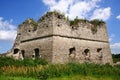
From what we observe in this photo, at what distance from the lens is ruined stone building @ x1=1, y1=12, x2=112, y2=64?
74.1 feet

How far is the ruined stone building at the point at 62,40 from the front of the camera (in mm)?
22594

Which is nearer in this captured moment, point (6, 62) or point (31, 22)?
point (6, 62)

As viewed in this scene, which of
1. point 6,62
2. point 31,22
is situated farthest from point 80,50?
point 6,62

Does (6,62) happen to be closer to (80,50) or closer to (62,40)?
(62,40)

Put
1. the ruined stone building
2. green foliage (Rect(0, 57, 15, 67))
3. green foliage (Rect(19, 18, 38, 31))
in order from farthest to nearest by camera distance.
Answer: green foliage (Rect(19, 18, 38, 31)) → the ruined stone building → green foliage (Rect(0, 57, 15, 67))

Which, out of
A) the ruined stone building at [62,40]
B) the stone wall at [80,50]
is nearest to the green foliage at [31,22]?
the ruined stone building at [62,40]

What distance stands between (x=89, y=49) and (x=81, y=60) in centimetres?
160

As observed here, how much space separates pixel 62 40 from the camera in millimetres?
22953

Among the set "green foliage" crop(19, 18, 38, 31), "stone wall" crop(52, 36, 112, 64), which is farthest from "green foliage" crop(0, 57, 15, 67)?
"green foliage" crop(19, 18, 38, 31)

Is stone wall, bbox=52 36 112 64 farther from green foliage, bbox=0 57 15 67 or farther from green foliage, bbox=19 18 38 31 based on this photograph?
green foliage, bbox=0 57 15 67

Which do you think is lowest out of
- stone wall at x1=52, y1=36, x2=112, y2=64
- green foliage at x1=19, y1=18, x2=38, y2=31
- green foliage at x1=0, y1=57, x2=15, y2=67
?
green foliage at x1=0, y1=57, x2=15, y2=67

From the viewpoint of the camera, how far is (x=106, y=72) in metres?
17.7

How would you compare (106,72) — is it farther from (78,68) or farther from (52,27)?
(52,27)

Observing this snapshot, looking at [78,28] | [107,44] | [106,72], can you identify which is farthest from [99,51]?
[106,72]
